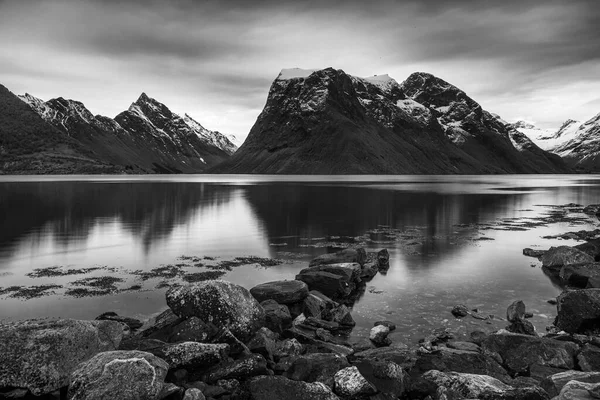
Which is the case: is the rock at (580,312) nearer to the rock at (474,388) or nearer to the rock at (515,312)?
the rock at (515,312)

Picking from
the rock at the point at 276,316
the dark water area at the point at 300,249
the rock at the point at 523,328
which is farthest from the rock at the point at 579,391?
the rock at the point at 276,316

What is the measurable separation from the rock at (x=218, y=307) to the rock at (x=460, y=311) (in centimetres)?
995

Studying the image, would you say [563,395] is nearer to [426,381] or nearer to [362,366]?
[426,381]

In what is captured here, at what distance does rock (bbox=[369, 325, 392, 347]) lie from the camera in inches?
677

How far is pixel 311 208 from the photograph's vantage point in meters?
72.2

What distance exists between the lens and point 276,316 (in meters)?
18.2

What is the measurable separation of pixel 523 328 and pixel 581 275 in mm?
10599

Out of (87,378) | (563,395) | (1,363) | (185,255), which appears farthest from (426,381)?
(185,255)

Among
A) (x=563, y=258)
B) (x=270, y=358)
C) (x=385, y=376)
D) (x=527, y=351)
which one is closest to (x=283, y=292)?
(x=270, y=358)

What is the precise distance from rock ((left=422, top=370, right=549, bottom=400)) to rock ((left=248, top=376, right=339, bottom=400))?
3209mm

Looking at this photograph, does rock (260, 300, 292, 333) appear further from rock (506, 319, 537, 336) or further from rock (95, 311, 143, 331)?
rock (506, 319, 537, 336)

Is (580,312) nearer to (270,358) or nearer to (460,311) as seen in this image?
(460,311)

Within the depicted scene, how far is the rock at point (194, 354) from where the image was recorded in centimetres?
1288

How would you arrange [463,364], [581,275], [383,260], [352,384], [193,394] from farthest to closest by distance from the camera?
[383,260] < [581,275] < [463,364] < [352,384] < [193,394]
